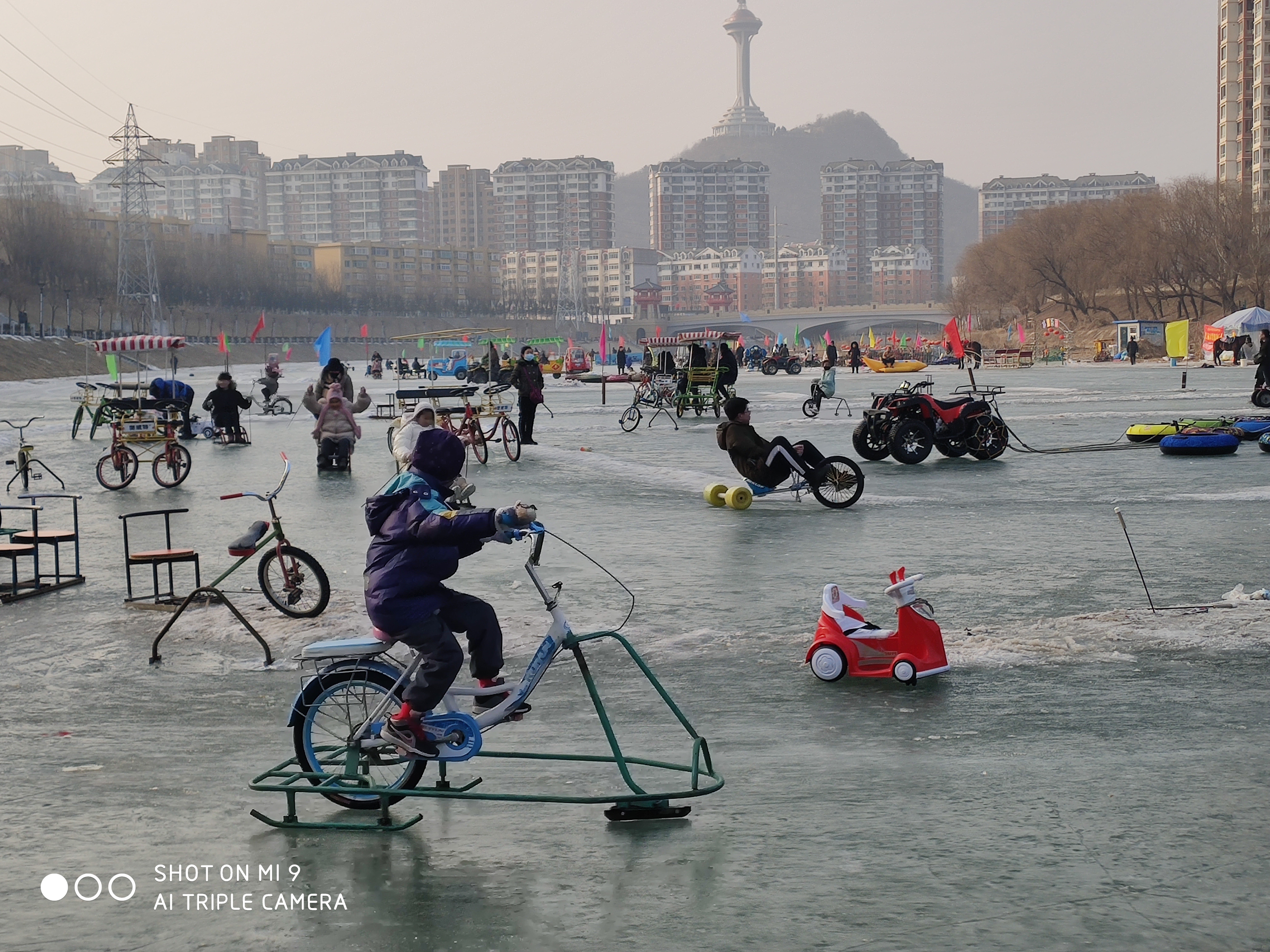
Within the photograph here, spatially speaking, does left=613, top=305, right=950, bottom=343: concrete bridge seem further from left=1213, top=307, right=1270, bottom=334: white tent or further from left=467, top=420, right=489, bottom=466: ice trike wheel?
left=467, top=420, right=489, bottom=466: ice trike wheel

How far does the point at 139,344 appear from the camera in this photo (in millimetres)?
28891

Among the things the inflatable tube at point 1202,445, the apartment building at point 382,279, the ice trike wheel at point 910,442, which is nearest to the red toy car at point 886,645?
the ice trike wheel at point 910,442

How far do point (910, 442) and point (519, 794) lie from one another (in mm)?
15016

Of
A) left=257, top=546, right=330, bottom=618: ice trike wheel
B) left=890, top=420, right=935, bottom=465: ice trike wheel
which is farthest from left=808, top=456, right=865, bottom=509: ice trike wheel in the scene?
left=257, top=546, right=330, bottom=618: ice trike wheel

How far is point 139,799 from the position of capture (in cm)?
525

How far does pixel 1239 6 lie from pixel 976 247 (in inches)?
1292

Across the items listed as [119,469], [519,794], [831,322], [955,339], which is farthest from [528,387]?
[831,322]

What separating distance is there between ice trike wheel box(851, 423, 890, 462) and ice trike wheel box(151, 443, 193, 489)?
9707 mm

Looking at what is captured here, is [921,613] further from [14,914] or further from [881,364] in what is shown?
[881,364]

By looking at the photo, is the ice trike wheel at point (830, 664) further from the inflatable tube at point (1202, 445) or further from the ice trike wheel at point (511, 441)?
the inflatable tube at point (1202, 445)

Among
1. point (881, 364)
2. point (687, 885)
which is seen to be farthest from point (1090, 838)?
point (881, 364)

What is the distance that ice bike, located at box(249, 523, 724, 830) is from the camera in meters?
4.89

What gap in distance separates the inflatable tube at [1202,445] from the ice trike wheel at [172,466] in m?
14.3

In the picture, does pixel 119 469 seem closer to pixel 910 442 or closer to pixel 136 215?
pixel 910 442
